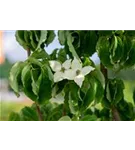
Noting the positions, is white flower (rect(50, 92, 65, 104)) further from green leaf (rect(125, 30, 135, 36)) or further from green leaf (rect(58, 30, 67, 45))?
green leaf (rect(125, 30, 135, 36))

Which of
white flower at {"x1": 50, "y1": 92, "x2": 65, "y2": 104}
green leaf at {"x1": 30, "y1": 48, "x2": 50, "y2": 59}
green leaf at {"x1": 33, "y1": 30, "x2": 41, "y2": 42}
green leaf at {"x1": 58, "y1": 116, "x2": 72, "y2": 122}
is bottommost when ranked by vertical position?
green leaf at {"x1": 58, "y1": 116, "x2": 72, "y2": 122}

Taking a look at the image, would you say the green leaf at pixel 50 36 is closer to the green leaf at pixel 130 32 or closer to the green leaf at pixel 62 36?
the green leaf at pixel 62 36

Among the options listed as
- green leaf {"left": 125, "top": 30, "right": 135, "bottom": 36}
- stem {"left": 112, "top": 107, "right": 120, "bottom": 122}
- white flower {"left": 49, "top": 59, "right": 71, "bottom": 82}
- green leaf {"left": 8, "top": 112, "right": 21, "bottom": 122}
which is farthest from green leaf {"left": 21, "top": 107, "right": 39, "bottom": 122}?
green leaf {"left": 125, "top": 30, "right": 135, "bottom": 36}

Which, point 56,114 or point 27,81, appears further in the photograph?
point 56,114

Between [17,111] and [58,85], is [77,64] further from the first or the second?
[17,111]

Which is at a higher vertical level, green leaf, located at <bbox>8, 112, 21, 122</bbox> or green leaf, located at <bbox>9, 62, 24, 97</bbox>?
green leaf, located at <bbox>9, 62, 24, 97</bbox>

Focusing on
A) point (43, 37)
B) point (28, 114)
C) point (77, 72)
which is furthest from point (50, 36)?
point (28, 114)

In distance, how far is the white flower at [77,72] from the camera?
1050 millimetres

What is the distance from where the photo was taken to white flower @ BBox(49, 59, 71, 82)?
1.06 metres

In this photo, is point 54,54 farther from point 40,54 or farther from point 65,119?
point 65,119

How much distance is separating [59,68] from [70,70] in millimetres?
32

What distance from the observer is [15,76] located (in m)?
1.04

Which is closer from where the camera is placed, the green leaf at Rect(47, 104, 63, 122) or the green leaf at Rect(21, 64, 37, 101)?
the green leaf at Rect(21, 64, 37, 101)

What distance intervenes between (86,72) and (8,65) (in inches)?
9.2
